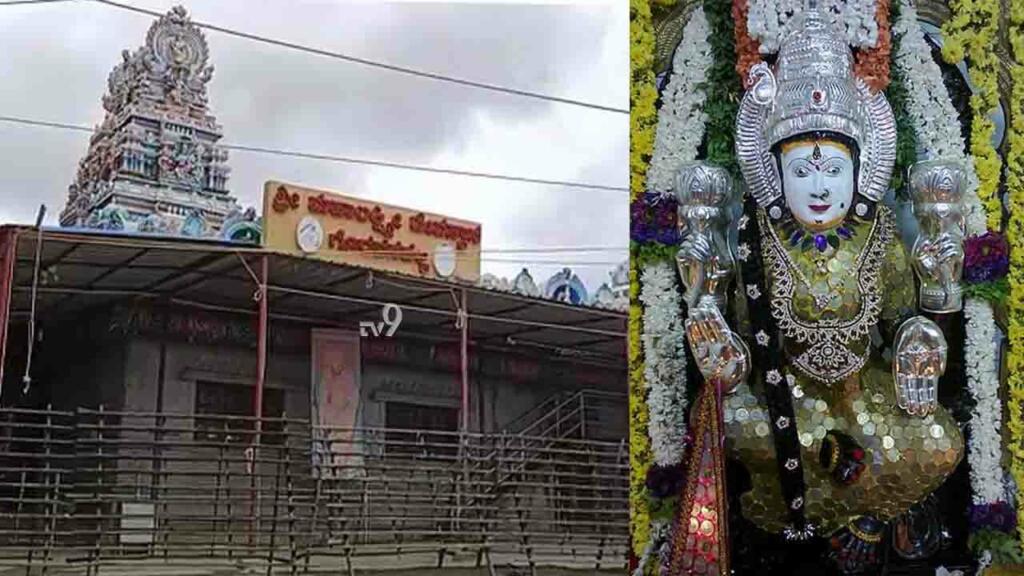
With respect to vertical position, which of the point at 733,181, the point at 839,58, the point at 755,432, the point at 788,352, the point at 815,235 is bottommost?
the point at 755,432

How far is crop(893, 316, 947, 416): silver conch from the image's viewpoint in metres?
4.34

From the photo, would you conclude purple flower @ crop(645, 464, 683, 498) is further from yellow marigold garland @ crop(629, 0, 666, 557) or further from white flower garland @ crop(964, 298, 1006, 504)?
white flower garland @ crop(964, 298, 1006, 504)

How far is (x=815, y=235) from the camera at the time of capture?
4434 mm

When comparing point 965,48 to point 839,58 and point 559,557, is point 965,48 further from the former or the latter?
point 559,557

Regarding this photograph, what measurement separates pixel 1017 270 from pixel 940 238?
363 millimetres

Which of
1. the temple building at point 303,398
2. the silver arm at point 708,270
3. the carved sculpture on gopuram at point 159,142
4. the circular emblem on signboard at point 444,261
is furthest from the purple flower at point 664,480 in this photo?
the carved sculpture on gopuram at point 159,142

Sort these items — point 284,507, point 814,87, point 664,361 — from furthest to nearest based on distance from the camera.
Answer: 1. point 284,507
2. point 664,361
3. point 814,87

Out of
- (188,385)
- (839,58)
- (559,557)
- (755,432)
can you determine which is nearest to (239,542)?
(559,557)

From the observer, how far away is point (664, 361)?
498 cm

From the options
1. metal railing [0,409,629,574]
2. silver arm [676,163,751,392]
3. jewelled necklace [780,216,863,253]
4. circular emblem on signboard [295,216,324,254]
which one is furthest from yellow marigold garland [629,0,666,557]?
circular emblem on signboard [295,216,324,254]

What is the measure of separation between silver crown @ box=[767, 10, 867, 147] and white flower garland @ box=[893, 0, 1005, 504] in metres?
0.31

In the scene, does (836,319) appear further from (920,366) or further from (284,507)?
(284,507)

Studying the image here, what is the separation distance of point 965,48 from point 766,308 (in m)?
1.35

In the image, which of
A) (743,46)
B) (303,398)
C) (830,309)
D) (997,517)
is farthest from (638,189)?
(303,398)
